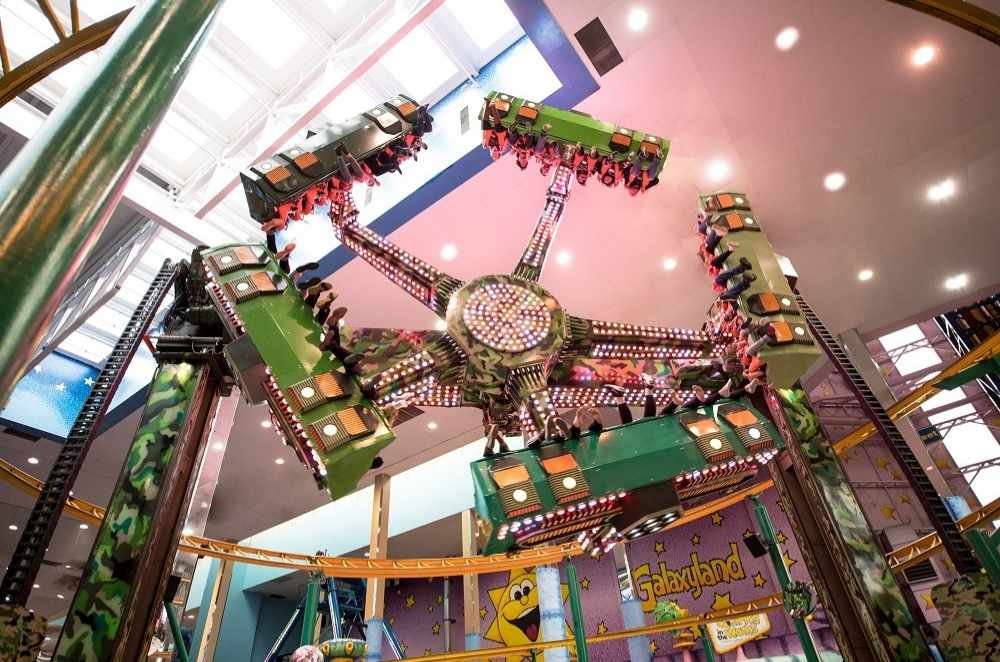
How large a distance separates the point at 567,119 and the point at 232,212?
7.59 metres

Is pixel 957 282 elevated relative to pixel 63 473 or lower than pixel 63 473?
elevated

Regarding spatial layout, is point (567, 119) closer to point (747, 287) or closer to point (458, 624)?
point (747, 287)

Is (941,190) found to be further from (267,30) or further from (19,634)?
(267,30)

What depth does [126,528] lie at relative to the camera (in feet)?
10.2

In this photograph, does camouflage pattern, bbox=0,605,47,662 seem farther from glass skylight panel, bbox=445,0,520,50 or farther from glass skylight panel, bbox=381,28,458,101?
glass skylight panel, bbox=445,0,520,50

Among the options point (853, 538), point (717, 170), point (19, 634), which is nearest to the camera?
point (19, 634)

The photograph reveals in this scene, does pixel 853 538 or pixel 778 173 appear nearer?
pixel 853 538

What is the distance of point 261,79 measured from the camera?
8.62 m

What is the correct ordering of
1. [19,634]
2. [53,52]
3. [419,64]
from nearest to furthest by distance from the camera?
[19,634] < [53,52] < [419,64]

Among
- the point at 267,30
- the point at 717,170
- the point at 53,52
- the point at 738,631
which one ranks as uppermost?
the point at 267,30

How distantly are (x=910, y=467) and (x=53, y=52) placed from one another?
17.1 ft

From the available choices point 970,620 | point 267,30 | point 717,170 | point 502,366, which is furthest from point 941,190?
point 267,30

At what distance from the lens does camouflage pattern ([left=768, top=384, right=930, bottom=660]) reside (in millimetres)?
2918

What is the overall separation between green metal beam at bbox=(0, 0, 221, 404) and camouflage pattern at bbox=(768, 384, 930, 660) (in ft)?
12.2
